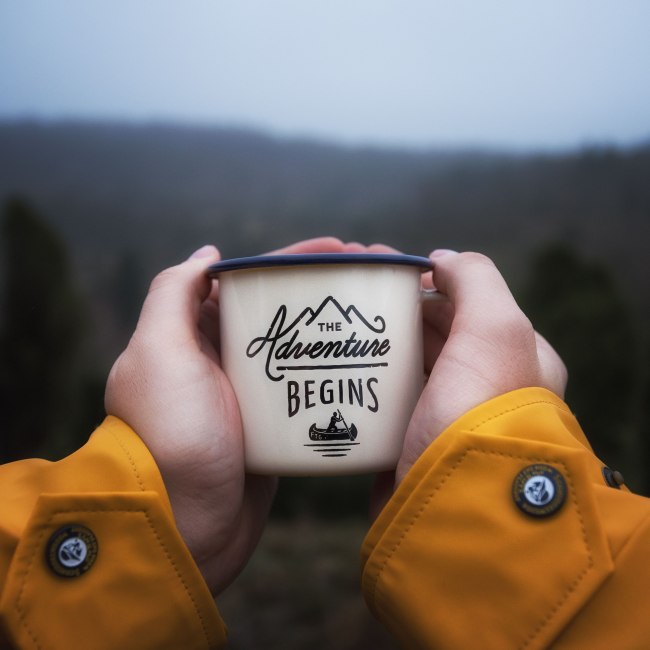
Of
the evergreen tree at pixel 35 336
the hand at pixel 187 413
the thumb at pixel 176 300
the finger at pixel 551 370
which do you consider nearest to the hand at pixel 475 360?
the finger at pixel 551 370

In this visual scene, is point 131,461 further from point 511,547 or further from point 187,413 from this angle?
point 511,547

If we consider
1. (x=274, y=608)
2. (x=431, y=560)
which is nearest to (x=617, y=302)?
(x=274, y=608)

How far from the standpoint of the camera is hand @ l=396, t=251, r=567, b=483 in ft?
2.53

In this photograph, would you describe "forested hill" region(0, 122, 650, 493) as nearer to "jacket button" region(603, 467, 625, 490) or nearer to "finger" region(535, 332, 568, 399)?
"finger" region(535, 332, 568, 399)

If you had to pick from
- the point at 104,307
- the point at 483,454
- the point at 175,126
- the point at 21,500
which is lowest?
→ the point at 104,307

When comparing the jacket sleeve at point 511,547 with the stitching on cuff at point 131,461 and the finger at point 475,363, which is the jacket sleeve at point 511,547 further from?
the stitching on cuff at point 131,461

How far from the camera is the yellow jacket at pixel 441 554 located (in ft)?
2.06

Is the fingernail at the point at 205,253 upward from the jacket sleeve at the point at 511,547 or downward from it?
upward

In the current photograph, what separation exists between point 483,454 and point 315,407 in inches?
7.9

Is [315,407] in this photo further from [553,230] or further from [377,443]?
[553,230]

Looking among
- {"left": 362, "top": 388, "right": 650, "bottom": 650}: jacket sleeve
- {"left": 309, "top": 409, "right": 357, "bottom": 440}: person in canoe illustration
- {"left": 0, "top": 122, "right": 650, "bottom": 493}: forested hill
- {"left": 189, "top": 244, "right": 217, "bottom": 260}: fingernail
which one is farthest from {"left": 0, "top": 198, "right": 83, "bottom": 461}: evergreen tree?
{"left": 362, "top": 388, "right": 650, "bottom": 650}: jacket sleeve

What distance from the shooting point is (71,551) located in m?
0.67

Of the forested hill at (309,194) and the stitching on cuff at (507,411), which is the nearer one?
the stitching on cuff at (507,411)

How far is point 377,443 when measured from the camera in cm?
80
